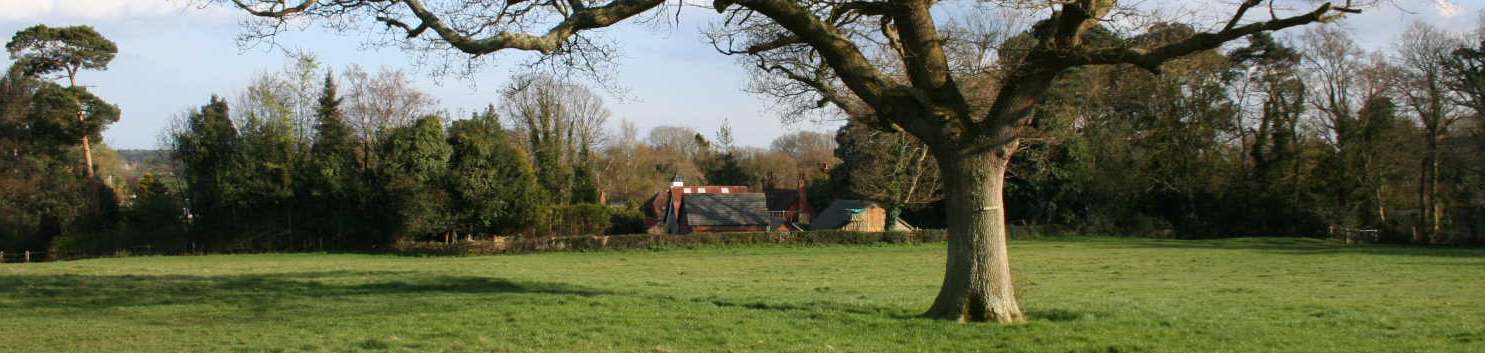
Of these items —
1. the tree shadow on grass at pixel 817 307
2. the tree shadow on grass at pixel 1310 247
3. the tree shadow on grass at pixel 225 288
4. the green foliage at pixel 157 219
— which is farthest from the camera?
the green foliage at pixel 157 219

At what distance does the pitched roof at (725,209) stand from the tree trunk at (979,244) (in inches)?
1756

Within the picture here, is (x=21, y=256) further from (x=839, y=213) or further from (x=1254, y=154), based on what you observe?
(x=1254, y=154)

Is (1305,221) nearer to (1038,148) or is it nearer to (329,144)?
(1038,148)

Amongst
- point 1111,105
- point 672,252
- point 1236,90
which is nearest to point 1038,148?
point 1111,105

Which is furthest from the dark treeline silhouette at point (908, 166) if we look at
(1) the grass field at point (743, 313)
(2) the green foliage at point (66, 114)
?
(1) the grass field at point (743, 313)

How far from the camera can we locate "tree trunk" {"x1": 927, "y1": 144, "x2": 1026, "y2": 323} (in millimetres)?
10641

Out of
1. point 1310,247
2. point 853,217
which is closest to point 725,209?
point 853,217

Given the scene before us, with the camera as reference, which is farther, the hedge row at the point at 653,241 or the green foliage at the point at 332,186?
the green foliage at the point at 332,186

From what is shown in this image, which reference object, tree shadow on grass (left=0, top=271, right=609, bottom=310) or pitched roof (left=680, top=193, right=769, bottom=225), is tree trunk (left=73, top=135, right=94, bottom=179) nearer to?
tree shadow on grass (left=0, top=271, right=609, bottom=310)

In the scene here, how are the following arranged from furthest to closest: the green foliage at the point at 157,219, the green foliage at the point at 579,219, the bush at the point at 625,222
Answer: the bush at the point at 625,222
the green foliage at the point at 579,219
the green foliage at the point at 157,219

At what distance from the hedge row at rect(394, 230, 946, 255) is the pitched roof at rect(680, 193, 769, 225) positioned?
1254 cm

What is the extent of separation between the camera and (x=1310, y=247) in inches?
1475

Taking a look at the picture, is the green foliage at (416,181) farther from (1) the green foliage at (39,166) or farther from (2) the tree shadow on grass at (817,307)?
(2) the tree shadow on grass at (817,307)

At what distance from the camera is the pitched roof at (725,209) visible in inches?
2201
